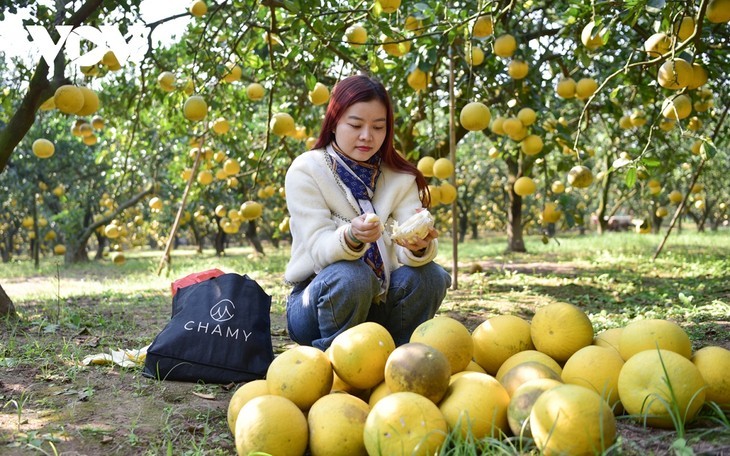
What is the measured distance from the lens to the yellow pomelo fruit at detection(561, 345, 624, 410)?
1739 millimetres

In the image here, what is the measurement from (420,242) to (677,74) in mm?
1563

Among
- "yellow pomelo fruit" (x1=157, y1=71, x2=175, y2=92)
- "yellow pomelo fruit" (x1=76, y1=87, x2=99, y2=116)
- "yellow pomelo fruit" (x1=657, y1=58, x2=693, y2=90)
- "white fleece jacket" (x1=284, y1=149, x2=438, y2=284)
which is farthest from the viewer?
"yellow pomelo fruit" (x1=157, y1=71, x2=175, y2=92)

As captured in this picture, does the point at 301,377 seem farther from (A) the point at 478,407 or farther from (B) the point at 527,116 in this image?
(B) the point at 527,116

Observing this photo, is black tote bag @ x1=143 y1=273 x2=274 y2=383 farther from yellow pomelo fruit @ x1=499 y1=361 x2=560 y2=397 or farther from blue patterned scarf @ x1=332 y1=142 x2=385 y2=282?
yellow pomelo fruit @ x1=499 y1=361 x2=560 y2=397

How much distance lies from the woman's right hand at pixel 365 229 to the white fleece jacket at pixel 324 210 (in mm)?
134

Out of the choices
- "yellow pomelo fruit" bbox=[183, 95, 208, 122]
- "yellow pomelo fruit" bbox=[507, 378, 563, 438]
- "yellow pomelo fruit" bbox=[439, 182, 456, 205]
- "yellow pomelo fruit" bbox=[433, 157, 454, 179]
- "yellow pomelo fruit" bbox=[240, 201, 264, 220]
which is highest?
"yellow pomelo fruit" bbox=[183, 95, 208, 122]

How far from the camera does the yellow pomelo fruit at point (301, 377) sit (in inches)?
68.3

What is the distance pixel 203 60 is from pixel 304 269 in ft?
9.03

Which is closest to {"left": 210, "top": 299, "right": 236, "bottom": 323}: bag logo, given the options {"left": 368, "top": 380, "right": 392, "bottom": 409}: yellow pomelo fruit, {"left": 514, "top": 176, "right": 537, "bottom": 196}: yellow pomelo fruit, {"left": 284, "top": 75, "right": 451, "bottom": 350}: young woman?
{"left": 284, "top": 75, "right": 451, "bottom": 350}: young woman

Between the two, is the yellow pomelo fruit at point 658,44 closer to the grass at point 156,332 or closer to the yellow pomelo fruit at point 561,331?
the grass at point 156,332

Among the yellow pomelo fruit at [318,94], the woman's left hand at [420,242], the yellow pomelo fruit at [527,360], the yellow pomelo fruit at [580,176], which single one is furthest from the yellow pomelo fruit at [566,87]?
the yellow pomelo fruit at [527,360]

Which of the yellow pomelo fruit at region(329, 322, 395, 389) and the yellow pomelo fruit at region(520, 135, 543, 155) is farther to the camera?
the yellow pomelo fruit at region(520, 135, 543, 155)

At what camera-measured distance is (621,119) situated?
562 cm

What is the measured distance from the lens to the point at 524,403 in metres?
1.54
